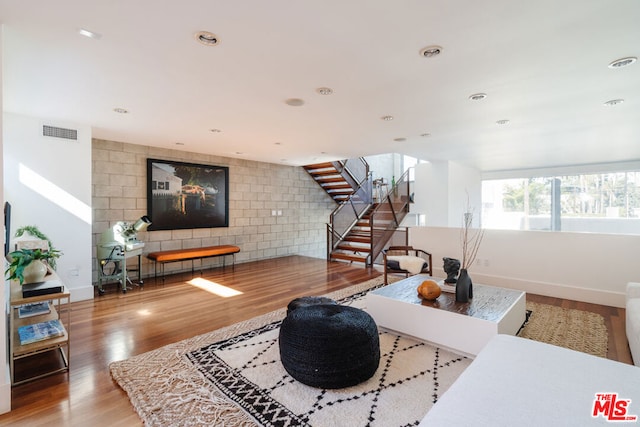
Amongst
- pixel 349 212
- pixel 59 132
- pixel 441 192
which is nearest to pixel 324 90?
pixel 59 132

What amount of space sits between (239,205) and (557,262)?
619 centimetres

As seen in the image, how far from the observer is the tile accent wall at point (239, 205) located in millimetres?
5238

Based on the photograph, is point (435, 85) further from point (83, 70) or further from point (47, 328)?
point (47, 328)

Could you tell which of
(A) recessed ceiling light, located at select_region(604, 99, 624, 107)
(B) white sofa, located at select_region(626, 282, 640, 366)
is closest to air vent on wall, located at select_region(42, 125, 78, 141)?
(B) white sofa, located at select_region(626, 282, 640, 366)

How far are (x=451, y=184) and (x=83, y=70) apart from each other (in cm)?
718

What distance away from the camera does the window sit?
23.9 ft

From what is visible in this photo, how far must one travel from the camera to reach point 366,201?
28.4 feet

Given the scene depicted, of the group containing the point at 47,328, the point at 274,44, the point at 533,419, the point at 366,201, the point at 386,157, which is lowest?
the point at 47,328

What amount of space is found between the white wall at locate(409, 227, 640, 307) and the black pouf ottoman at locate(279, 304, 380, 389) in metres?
3.68

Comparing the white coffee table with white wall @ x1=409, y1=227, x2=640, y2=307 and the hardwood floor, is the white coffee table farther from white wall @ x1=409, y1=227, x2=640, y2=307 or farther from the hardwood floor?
white wall @ x1=409, y1=227, x2=640, y2=307

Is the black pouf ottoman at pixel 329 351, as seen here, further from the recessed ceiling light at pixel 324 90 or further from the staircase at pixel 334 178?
the staircase at pixel 334 178

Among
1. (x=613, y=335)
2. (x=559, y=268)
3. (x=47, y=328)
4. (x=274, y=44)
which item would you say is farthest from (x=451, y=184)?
(x=47, y=328)

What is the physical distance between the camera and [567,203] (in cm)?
807

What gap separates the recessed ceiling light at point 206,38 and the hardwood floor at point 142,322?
2547mm
